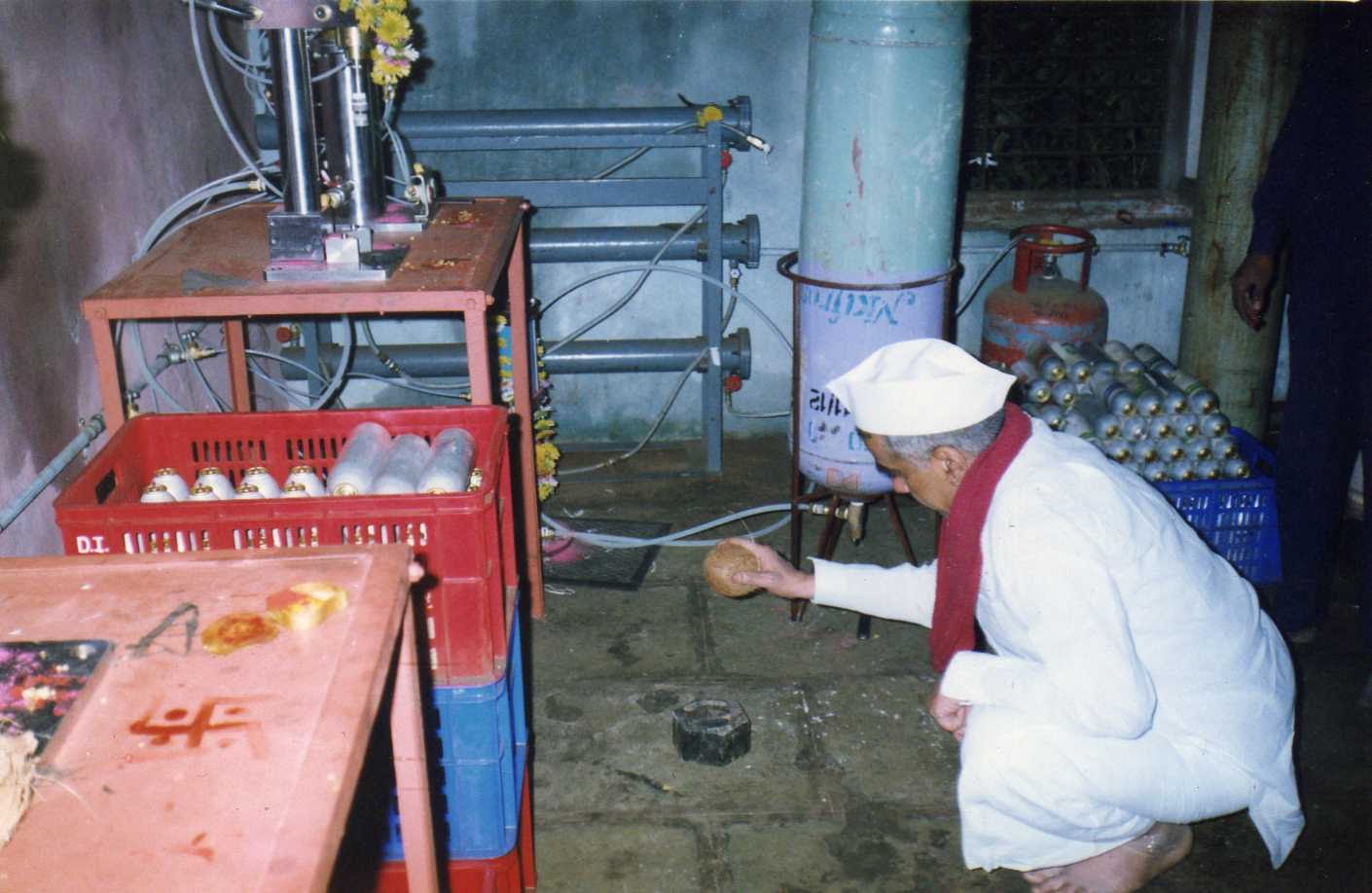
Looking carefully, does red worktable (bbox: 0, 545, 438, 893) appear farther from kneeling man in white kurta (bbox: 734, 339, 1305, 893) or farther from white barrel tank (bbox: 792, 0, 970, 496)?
white barrel tank (bbox: 792, 0, 970, 496)

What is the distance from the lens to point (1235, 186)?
4.54 meters

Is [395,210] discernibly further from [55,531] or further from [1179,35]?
[1179,35]

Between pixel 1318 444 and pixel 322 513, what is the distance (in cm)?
301

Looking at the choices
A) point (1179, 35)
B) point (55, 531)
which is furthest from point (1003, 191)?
point (55, 531)

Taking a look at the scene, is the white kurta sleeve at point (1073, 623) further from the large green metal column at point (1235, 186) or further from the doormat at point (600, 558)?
the large green metal column at point (1235, 186)

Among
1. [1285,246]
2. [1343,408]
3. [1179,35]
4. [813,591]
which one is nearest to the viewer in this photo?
[813,591]

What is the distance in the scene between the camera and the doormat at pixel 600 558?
4.01 metres

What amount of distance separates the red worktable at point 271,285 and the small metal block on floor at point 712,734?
1053 mm

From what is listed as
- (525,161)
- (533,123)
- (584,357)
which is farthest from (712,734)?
(525,161)

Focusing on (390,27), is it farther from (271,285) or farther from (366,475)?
A: (366,475)

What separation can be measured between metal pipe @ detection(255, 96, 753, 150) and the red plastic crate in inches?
78.5

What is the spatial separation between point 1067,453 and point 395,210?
199 centimetres

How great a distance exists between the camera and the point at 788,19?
15.4ft

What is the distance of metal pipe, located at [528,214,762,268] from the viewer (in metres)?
4.57
